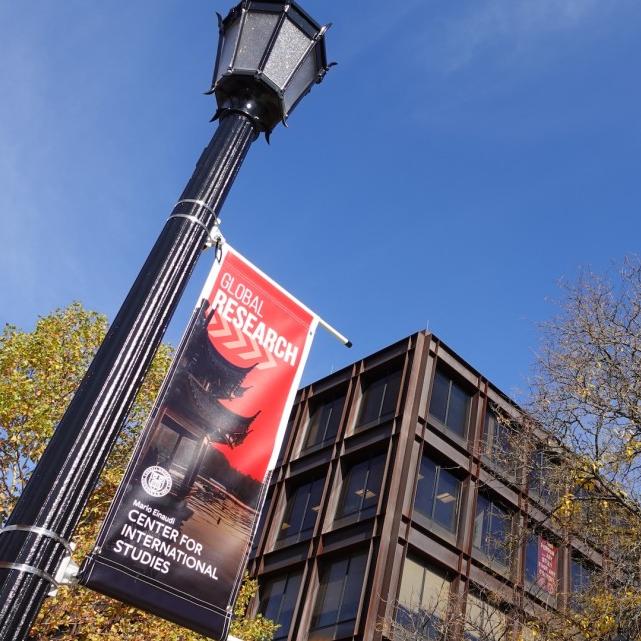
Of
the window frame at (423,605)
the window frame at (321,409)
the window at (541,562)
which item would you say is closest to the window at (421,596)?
the window frame at (423,605)

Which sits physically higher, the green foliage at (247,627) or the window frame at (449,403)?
the window frame at (449,403)

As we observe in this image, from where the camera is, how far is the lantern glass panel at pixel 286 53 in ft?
17.0

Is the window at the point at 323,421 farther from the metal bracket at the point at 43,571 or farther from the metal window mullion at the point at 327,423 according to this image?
the metal bracket at the point at 43,571

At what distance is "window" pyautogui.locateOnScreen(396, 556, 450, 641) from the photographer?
23.4 metres

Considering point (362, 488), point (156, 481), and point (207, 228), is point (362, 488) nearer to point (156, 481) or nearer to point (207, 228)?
point (156, 481)

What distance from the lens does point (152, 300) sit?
4273 mm

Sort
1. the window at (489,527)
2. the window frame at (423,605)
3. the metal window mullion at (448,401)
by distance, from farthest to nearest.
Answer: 1. the metal window mullion at (448,401)
2. the window at (489,527)
3. the window frame at (423,605)

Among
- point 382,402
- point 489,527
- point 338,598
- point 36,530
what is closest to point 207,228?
point 36,530

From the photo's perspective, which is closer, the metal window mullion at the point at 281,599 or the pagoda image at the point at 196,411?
the pagoda image at the point at 196,411

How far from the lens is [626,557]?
13.2 meters

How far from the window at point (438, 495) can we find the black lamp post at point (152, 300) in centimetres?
2248

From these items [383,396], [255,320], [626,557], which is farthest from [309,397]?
[255,320]

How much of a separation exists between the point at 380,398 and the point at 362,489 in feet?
13.6

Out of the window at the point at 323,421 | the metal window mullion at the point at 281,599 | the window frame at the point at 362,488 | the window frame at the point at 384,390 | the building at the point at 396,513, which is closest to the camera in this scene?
the building at the point at 396,513
